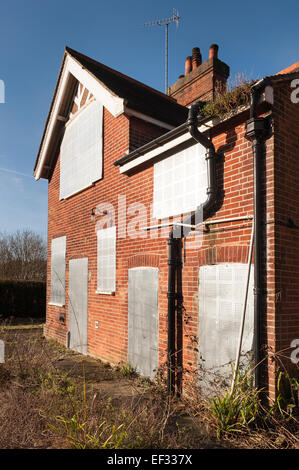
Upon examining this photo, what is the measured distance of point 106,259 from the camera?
327 inches

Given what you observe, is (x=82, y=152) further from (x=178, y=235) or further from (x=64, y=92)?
(x=178, y=235)

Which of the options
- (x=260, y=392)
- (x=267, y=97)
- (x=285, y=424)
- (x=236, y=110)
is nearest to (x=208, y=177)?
(x=236, y=110)

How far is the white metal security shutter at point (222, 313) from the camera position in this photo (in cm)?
478

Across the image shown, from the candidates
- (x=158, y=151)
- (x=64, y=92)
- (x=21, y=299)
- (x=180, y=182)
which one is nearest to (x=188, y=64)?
(x=64, y=92)

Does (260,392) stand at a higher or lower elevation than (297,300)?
lower

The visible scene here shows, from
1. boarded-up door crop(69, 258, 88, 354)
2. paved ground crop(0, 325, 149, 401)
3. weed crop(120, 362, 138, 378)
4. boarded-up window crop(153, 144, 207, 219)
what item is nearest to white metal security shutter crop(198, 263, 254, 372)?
boarded-up window crop(153, 144, 207, 219)

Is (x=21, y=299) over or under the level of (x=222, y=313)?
under

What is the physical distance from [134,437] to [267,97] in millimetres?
4460

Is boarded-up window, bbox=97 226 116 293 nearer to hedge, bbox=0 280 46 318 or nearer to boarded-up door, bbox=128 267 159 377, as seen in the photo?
boarded-up door, bbox=128 267 159 377

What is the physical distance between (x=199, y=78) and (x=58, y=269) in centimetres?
959

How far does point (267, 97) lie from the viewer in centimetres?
461

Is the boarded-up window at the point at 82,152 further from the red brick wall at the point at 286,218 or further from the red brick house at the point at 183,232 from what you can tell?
the red brick wall at the point at 286,218

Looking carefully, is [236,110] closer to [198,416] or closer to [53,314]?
[198,416]
